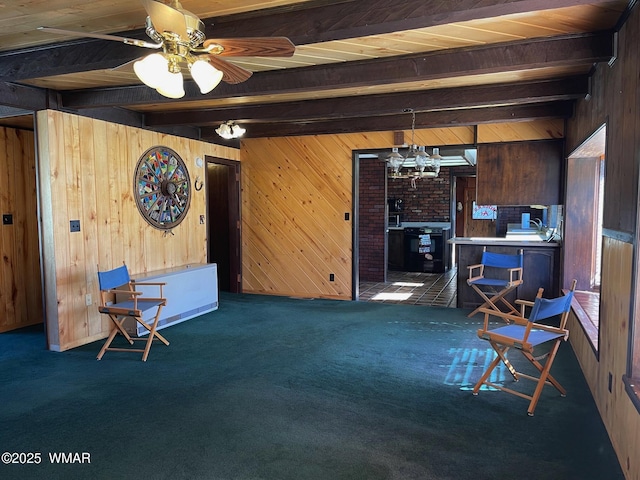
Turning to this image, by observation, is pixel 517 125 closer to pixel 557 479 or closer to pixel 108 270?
pixel 557 479

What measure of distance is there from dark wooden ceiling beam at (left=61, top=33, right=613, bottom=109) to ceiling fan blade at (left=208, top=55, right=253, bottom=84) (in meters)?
1.11

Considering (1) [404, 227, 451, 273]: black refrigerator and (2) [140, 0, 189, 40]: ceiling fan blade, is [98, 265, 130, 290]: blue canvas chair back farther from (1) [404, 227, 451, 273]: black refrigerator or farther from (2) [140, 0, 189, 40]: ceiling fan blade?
(1) [404, 227, 451, 273]: black refrigerator

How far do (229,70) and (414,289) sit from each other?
581cm

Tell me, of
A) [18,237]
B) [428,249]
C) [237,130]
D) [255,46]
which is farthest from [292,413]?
[428,249]

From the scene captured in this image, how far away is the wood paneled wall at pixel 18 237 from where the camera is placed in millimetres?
5199

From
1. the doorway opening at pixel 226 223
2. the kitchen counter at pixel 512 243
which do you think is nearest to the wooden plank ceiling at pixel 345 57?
the kitchen counter at pixel 512 243

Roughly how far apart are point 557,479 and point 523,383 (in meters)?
1.28

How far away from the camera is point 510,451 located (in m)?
2.62

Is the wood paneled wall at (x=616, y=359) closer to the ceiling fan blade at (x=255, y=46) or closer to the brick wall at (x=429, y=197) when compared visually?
the ceiling fan blade at (x=255, y=46)

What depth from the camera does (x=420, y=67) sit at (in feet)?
11.0

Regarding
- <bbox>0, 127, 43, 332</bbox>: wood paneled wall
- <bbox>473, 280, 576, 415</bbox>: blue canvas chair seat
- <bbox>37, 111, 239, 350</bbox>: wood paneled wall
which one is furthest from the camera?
<bbox>0, 127, 43, 332</bbox>: wood paneled wall

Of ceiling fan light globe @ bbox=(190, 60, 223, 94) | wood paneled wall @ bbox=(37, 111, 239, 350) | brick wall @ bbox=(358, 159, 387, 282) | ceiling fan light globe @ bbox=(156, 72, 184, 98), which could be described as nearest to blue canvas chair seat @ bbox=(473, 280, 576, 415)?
ceiling fan light globe @ bbox=(190, 60, 223, 94)

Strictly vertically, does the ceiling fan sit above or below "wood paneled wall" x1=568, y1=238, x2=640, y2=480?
above

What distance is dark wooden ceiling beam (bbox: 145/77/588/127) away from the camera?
4.09m
